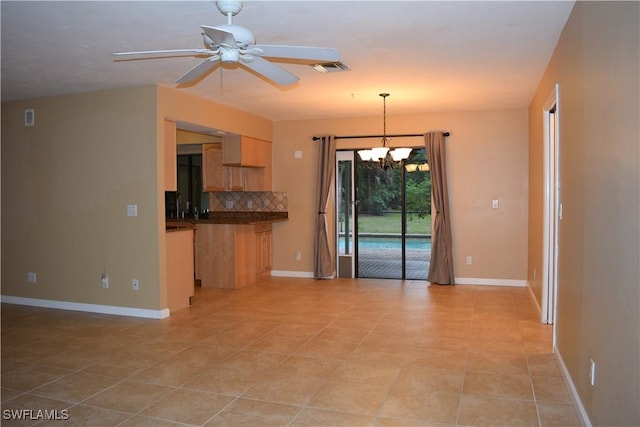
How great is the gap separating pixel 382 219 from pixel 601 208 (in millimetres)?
5340

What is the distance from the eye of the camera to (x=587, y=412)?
2.73 metres

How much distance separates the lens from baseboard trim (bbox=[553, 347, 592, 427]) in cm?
277

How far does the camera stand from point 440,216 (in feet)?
23.8

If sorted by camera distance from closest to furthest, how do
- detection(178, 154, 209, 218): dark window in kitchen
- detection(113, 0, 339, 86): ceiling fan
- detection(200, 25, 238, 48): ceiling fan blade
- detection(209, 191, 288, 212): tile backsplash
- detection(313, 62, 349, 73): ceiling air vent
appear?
detection(200, 25, 238, 48): ceiling fan blade < detection(113, 0, 339, 86): ceiling fan < detection(313, 62, 349, 73): ceiling air vent < detection(209, 191, 288, 212): tile backsplash < detection(178, 154, 209, 218): dark window in kitchen

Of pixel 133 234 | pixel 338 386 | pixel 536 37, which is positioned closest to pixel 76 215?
pixel 133 234

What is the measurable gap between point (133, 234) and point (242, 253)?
6.38 feet

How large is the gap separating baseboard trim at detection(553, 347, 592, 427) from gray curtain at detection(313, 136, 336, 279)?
Answer: 4.24 metres

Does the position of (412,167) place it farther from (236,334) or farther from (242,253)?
(236,334)

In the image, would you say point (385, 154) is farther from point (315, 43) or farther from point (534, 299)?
point (315, 43)

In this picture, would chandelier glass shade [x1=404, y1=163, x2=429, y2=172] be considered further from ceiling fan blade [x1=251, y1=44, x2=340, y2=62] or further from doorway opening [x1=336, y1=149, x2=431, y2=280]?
ceiling fan blade [x1=251, y1=44, x2=340, y2=62]

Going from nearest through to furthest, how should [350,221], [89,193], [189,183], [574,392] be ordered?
1. [574,392]
2. [89,193]
3. [350,221]
4. [189,183]

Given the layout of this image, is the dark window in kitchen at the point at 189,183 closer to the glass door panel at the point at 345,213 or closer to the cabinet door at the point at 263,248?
the cabinet door at the point at 263,248

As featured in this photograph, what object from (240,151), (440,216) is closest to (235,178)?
(240,151)

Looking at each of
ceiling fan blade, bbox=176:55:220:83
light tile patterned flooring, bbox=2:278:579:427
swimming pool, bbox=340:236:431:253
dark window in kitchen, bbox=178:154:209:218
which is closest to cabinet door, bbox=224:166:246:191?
dark window in kitchen, bbox=178:154:209:218
